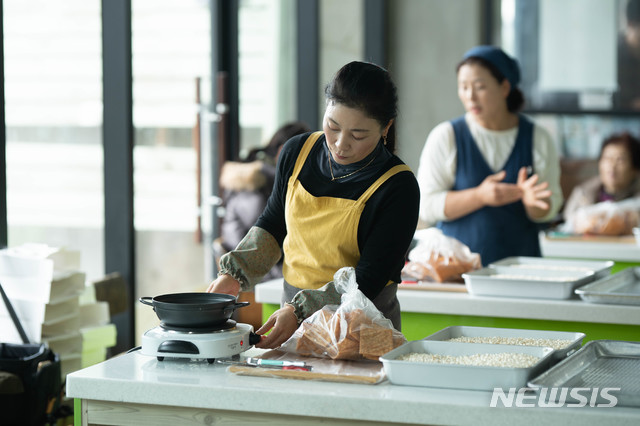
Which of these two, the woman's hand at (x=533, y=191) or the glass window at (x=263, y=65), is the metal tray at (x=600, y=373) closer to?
the woman's hand at (x=533, y=191)

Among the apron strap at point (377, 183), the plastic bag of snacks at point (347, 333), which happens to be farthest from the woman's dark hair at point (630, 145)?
the plastic bag of snacks at point (347, 333)

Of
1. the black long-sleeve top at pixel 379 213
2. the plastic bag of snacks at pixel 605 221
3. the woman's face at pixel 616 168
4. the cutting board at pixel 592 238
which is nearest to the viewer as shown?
the black long-sleeve top at pixel 379 213

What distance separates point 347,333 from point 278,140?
119 inches

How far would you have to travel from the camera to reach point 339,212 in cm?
212

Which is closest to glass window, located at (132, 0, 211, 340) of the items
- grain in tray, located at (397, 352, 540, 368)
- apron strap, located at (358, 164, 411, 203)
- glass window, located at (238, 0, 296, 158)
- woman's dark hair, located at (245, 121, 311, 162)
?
glass window, located at (238, 0, 296, 158)

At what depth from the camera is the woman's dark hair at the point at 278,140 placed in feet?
15.6

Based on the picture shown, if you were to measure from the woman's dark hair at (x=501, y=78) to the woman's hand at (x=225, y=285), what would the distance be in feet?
5.38

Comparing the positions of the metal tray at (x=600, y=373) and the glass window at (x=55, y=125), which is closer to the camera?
the metal tray at (x=600, y=373)

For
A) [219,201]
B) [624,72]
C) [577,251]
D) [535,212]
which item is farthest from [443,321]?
[624,72]

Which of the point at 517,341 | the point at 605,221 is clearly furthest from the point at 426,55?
the point at 517,341

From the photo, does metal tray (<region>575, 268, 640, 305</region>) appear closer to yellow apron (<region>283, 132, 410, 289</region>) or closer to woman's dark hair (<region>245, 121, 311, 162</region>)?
yellow apron (<region>283, 132, 410, 289</region>)

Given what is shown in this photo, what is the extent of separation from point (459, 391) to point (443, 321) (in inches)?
43.4

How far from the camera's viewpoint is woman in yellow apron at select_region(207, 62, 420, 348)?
200 centimetres

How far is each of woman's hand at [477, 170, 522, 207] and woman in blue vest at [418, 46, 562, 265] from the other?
0.03 meters
